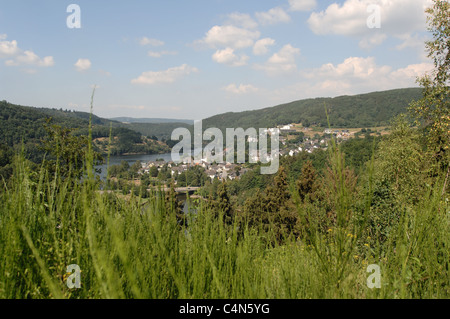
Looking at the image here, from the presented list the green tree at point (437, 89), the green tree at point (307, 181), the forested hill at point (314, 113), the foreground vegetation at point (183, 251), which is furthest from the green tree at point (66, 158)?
the forested hill at point (314, 113)

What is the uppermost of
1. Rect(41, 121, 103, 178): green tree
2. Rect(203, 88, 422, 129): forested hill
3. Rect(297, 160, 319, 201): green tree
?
Rect(203, 88, 422, 129): forested hill

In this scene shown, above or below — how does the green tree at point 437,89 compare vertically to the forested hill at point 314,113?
below

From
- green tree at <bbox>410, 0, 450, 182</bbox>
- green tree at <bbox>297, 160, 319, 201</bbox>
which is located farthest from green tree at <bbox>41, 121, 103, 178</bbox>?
green tree at <bbox>297, 160, 319, 201</bbox>

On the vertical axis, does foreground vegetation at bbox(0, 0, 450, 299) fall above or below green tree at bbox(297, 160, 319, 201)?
above

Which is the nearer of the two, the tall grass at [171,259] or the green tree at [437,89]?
the tall grass at [171,259]

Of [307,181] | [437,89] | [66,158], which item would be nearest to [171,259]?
[66,158]

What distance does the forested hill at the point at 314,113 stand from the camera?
107312 mm

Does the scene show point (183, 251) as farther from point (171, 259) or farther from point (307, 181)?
point (307, 181)

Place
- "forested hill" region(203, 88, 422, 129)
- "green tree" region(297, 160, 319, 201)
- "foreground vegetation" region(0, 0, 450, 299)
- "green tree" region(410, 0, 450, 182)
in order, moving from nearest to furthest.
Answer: "foreground vegetation" region(0, 0, 450, 299)
"green tree" region(410, 0, 450, 182)
"green tree" region(297, 160, 319, 201)
"forested hill" region(203, 88, 422, 129)

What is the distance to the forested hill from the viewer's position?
107312mm

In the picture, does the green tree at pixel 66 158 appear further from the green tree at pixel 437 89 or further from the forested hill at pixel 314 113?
the forested hill at pixel 314 113
